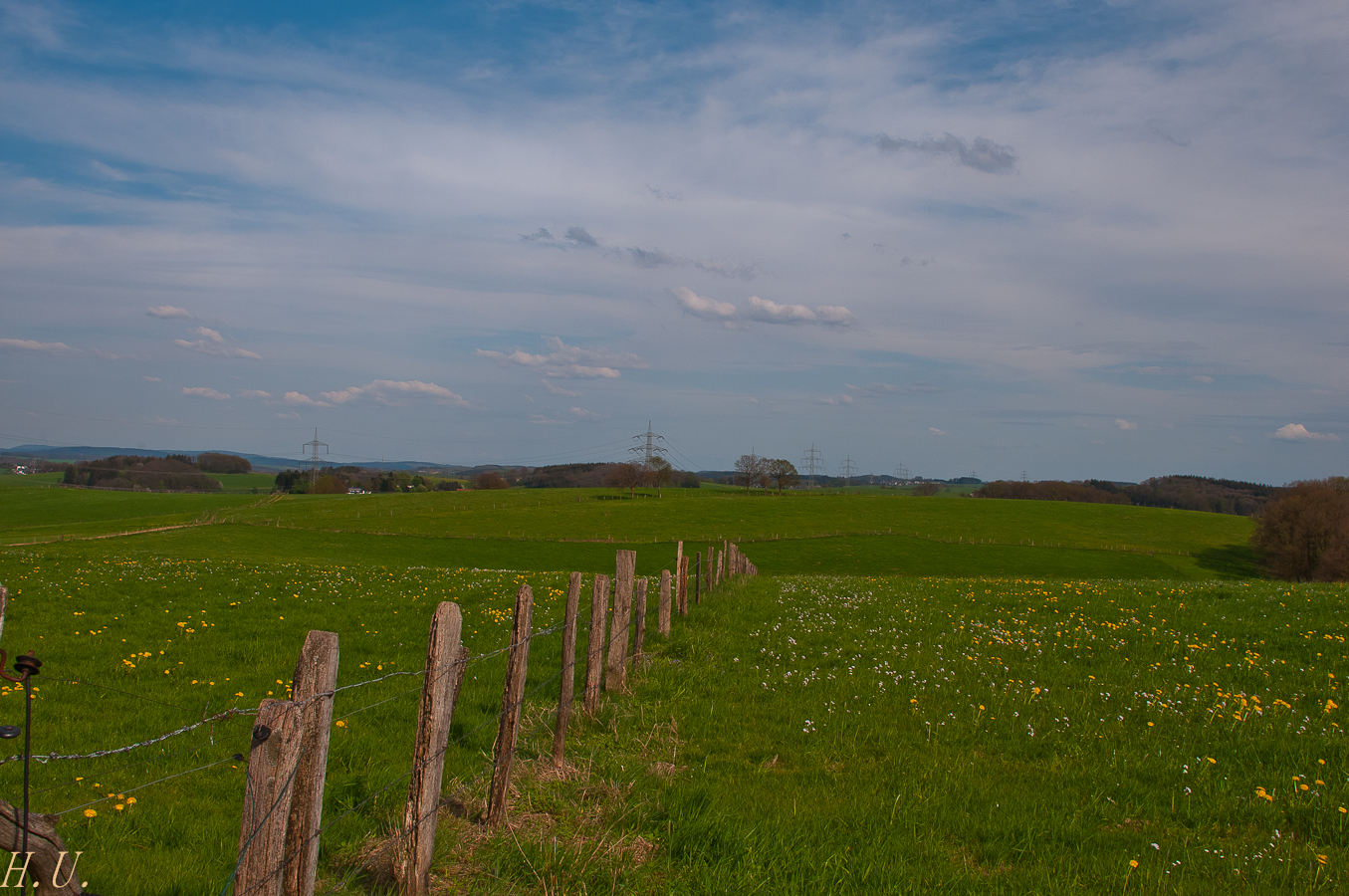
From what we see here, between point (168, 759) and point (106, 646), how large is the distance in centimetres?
674

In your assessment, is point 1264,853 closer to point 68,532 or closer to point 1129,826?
point 1129,826

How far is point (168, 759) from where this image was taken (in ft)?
26.8

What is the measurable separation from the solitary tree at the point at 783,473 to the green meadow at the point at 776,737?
119944 mm

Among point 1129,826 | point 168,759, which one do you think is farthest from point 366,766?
point 1129,826

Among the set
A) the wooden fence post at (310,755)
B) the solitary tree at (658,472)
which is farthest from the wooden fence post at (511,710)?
the solitary tree at (658,472)

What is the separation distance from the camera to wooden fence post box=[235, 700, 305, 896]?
3.57 m

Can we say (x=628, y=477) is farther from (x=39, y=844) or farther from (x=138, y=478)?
(x=39, y=844)

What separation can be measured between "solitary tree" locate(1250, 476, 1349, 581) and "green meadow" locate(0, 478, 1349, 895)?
5692 centimetres

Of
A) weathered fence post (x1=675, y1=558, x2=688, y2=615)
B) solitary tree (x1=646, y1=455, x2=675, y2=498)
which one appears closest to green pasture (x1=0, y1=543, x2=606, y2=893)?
weathered fence post (x1=675, y1=558, x2=688, y2=615)

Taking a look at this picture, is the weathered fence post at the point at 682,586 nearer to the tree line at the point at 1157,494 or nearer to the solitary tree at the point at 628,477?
the solitary tree at the point at 628,477

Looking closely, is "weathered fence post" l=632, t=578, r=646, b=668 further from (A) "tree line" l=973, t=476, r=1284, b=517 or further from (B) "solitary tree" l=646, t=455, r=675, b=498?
(A) "tree line" l=973, t=476, r=1284, b=517

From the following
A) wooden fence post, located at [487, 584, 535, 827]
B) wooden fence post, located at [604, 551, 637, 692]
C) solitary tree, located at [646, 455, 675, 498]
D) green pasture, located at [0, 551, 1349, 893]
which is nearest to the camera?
green pasture, located at [0, 551, 1349, 893]

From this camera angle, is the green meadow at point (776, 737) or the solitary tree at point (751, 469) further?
the solitary tree at point (751, 469)

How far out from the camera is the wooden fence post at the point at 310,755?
12.5 feet
